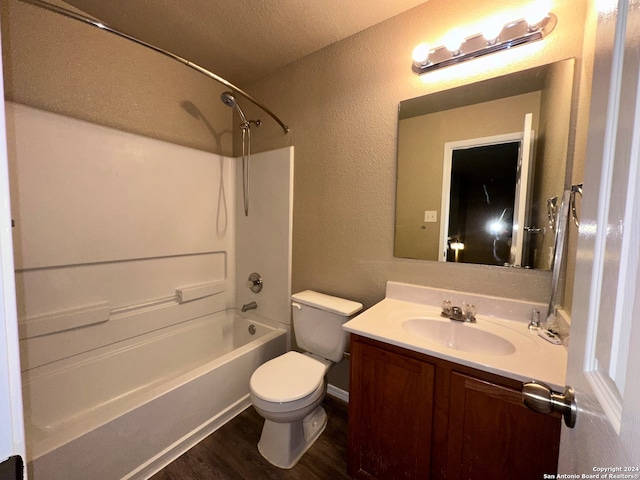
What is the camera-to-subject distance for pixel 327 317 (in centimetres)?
162

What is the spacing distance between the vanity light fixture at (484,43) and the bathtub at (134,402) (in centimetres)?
206

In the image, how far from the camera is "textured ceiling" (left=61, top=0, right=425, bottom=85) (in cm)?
146

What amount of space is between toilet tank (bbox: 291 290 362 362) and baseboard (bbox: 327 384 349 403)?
42 cm

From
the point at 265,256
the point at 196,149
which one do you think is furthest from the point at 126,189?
the point at 265,256

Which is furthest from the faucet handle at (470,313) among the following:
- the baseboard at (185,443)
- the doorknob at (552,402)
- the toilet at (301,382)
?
the baseboard at (185,443)

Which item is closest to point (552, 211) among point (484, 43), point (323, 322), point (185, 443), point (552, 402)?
point (484, 43)

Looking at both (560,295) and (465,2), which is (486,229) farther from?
(465,2)

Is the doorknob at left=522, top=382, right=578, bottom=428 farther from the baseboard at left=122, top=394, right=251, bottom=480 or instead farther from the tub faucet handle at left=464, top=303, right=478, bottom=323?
the baseboard at left=122, top=394, right=251, bottom=480

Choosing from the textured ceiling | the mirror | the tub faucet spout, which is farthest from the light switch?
the tub faucet spout

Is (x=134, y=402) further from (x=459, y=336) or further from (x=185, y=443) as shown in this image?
(x=459, y=336)

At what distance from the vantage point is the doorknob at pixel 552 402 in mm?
490

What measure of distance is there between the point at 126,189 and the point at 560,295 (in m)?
2.54

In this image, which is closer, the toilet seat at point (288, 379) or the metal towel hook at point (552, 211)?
the metal towel hook at point (552, 211)

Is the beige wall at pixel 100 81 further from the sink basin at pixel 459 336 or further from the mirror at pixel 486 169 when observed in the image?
the sink basin at pixel 459 336
